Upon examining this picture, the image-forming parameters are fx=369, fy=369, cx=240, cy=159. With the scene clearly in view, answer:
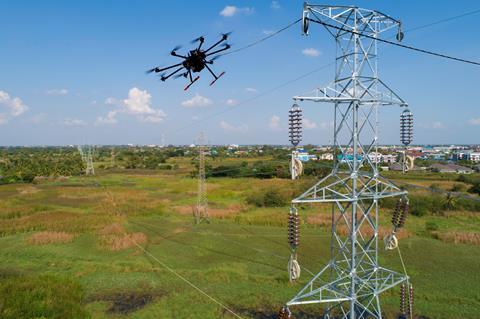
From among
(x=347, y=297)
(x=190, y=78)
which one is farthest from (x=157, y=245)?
(x=190, y=78)

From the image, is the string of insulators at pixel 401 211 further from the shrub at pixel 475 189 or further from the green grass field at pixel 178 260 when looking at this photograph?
the shrub at pixel 475 189

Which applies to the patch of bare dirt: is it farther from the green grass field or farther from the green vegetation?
the green vegetation

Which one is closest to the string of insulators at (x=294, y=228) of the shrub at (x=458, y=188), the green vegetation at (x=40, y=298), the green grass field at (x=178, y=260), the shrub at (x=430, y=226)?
the green grass field at (x=178, y=260)

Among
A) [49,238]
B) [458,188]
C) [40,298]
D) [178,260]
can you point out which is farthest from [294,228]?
[458,188]

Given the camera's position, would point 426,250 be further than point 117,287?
Yes

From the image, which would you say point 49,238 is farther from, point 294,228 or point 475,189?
point 475,189

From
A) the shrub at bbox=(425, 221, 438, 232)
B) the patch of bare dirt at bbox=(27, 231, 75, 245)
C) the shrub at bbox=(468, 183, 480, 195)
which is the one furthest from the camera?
the shrub at bbox=(468, 183, 480, 195)

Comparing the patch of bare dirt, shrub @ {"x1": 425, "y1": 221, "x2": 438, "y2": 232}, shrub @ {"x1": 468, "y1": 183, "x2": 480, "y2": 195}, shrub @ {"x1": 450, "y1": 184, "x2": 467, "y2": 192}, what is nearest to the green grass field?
the patch of bare dirt

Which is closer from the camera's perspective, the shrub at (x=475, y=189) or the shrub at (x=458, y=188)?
the shrub at (x=475, y=189)

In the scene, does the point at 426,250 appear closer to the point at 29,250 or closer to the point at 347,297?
the point at 347,297
